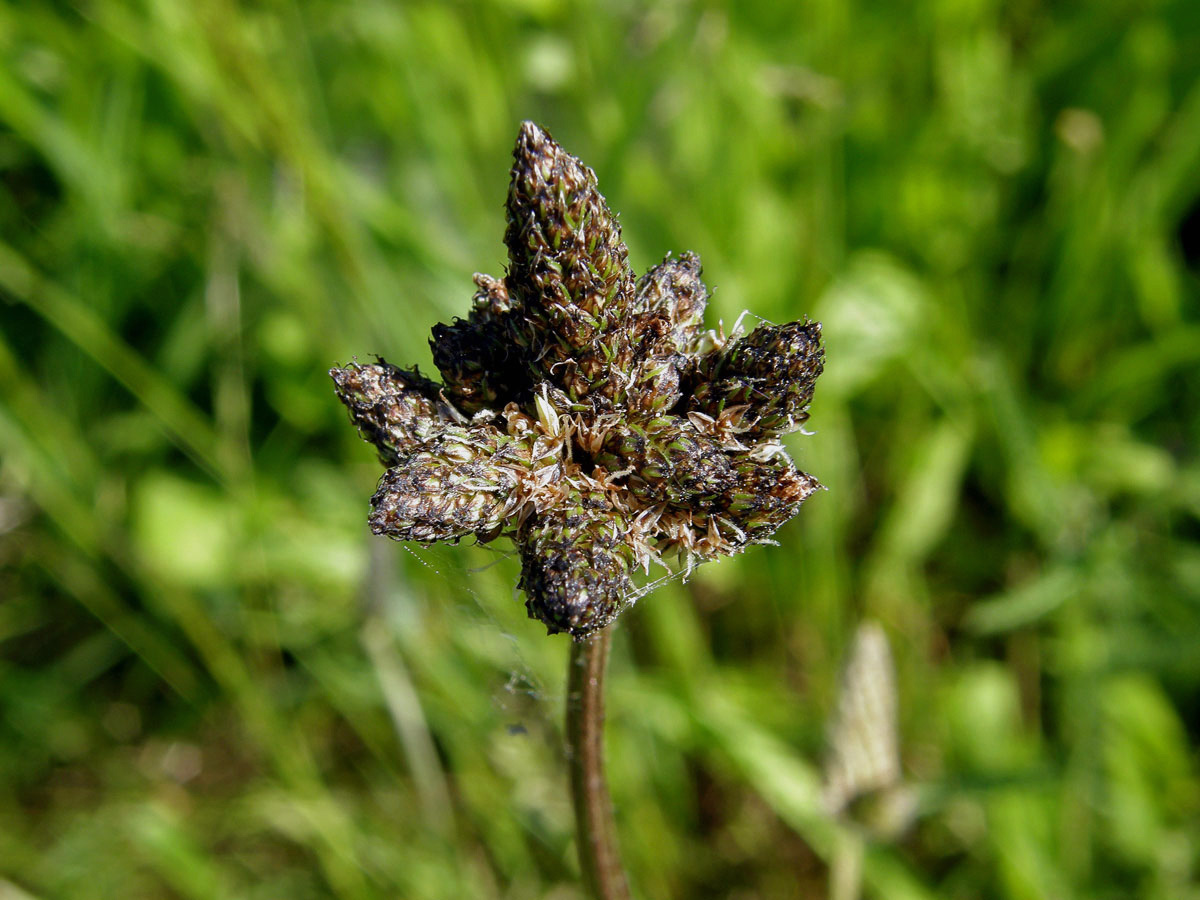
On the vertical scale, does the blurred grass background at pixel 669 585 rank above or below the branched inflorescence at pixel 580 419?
above

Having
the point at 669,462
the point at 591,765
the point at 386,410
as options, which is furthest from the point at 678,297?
the point at 591,765

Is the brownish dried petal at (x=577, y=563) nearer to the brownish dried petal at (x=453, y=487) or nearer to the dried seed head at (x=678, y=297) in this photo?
the brownish dried petal at (x=453, y=487)

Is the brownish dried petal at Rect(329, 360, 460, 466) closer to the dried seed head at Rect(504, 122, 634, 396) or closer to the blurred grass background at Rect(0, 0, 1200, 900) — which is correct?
the dried seed head at Rect(504, 122, 634, 396)

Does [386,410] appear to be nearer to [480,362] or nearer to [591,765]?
[480,362]

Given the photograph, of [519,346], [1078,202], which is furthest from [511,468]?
[1078,202]

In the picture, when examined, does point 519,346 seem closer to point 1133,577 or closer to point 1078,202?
point 1133,577

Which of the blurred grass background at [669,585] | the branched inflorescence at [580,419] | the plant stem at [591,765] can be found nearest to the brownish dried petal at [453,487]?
the branched inflorescence at [580,419]
